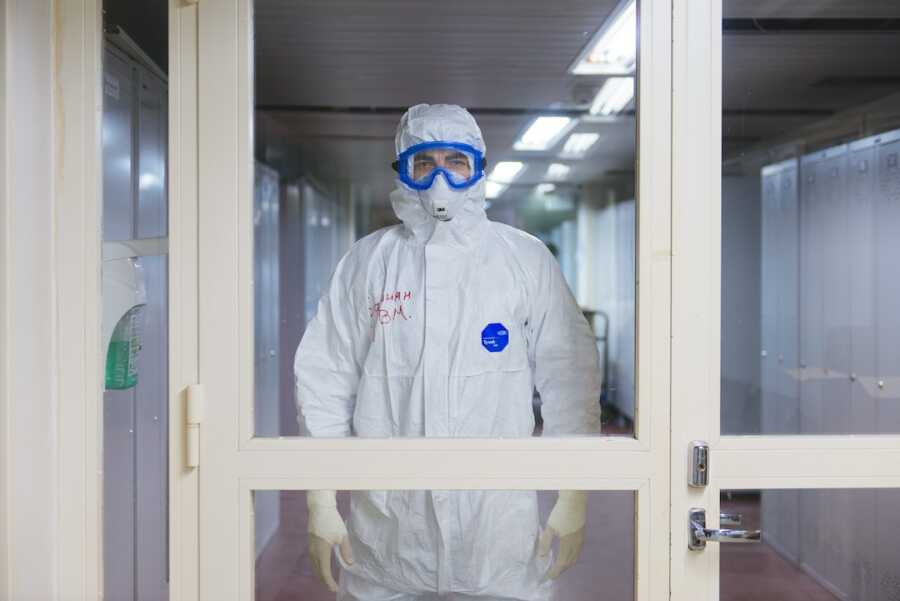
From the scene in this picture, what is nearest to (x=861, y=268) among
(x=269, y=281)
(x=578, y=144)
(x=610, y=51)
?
(x=610, y=51)

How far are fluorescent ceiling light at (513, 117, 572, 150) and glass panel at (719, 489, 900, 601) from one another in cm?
127

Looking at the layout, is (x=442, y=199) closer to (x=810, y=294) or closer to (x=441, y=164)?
(x=441, y=164)

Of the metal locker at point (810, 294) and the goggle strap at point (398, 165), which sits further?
the metal locker at point (810, 294)

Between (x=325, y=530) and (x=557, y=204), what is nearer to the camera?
(x=325, y=530)

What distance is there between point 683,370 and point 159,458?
1049mm

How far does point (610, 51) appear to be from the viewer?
234 cm

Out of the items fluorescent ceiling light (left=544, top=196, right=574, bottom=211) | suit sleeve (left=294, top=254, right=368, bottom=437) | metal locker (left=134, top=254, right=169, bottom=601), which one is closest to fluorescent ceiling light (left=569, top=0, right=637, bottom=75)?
suit sleeve (left=294, top=254, right=368, bottom=437)

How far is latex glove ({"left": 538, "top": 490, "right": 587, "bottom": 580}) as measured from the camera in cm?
139

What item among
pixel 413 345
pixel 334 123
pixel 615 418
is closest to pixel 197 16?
pixel 413 345

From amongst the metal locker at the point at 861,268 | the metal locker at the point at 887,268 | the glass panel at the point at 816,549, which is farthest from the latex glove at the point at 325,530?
the metal locker at the point at 861,268

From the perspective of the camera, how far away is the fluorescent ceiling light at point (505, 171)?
6.36ft

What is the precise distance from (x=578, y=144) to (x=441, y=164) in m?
3.39

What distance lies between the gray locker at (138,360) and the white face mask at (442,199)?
1.59 feet

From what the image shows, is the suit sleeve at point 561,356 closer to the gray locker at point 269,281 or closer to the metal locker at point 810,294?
the gray locker at point 269,281
